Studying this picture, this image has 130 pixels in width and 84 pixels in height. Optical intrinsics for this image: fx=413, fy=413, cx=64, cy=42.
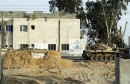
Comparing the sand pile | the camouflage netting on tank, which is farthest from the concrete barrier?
the sand pile

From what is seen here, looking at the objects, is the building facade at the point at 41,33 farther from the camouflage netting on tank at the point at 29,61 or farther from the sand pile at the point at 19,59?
the sand pile at the point at 19,59

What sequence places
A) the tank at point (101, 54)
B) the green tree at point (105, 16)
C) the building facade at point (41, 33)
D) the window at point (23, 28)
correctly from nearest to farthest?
the tank at point (101, 54), the building facade at point (41, 33), the window at point (23, 28), the green tree at point (105, 16)

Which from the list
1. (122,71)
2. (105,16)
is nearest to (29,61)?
(122,71)

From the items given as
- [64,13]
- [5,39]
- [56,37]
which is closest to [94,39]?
[64,13]

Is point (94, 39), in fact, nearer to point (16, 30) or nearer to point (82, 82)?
point (16, 30)

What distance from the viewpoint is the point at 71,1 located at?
73625mm

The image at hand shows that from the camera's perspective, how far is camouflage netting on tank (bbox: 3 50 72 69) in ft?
106

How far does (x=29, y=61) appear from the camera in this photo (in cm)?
3306

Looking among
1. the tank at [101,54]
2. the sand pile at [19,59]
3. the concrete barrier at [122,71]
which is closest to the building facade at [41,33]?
the tank at [101,54]

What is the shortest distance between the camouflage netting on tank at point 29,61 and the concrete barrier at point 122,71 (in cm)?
2124

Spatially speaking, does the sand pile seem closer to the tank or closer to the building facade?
the tank

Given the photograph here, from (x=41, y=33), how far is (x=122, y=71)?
181 feet

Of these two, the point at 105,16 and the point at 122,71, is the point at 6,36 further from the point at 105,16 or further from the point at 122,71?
the point at 122,71

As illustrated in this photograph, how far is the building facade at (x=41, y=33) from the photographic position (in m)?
65.4
